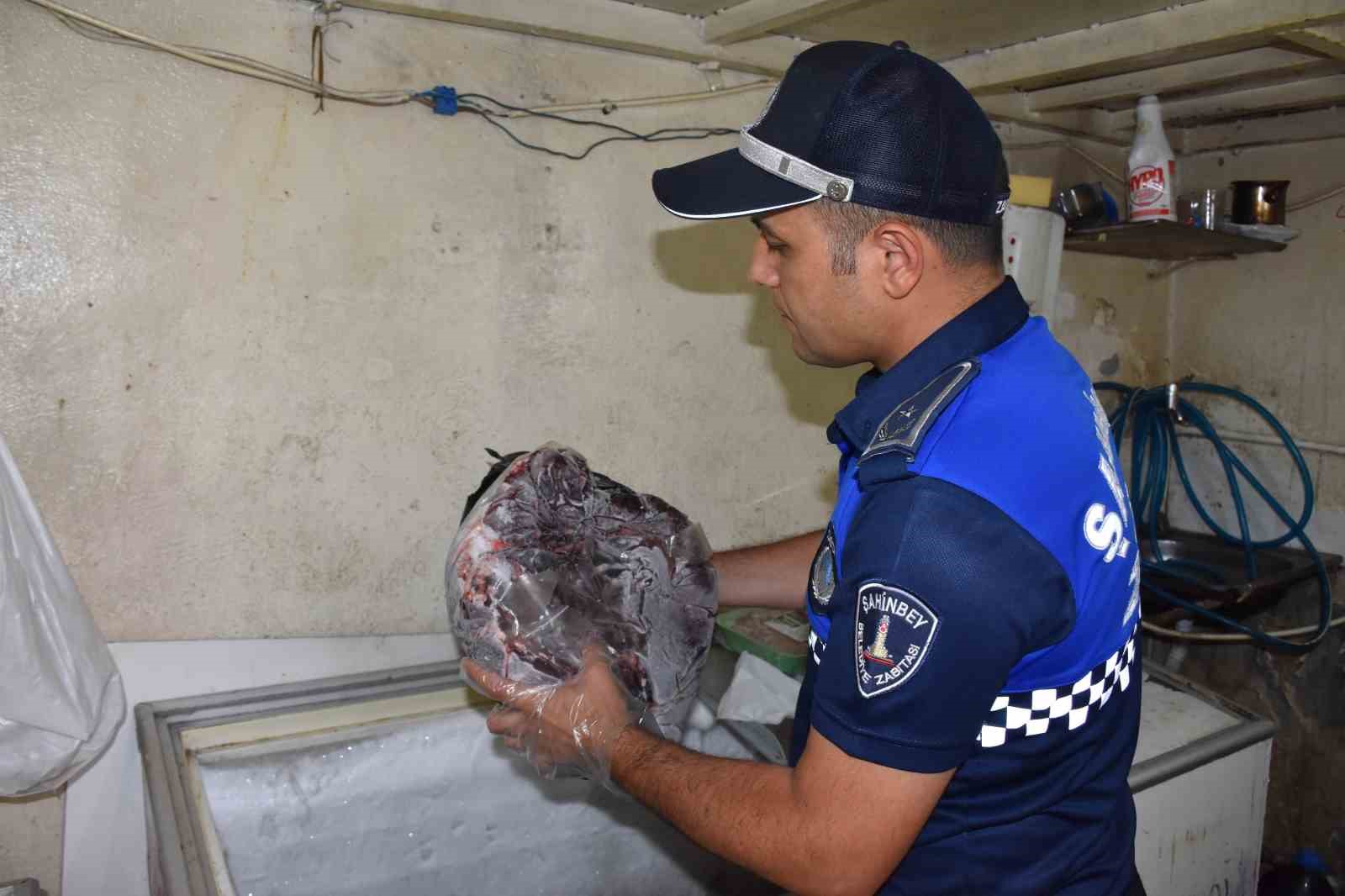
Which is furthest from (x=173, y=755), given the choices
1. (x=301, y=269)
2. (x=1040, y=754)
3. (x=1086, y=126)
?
(x=1086, y=126)

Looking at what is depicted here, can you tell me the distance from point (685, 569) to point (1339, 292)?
1.95 meters

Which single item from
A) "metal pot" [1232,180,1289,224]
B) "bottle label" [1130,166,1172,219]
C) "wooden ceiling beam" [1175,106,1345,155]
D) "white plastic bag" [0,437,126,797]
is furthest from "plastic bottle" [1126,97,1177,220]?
"white plastic bag" [0,437,126,797]

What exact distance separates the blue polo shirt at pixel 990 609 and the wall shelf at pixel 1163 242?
1.32 meters

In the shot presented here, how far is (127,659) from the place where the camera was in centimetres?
139

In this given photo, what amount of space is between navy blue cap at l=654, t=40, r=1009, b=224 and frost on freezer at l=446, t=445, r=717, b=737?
1.40 ft

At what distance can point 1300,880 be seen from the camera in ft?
6.79

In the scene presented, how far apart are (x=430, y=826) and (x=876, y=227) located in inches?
44.2

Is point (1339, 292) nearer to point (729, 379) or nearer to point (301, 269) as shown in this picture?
point (729, 379)

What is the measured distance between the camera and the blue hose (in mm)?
2283

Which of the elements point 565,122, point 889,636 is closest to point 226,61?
point 565,122

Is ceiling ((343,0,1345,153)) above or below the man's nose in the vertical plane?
above

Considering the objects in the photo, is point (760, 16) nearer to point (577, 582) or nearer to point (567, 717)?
point (577, 582)

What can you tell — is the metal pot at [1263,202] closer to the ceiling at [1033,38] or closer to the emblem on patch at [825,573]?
the ceiling at [1033,38]

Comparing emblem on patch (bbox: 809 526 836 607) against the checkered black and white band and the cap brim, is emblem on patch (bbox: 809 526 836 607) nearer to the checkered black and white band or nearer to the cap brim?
the checkered black and white band
